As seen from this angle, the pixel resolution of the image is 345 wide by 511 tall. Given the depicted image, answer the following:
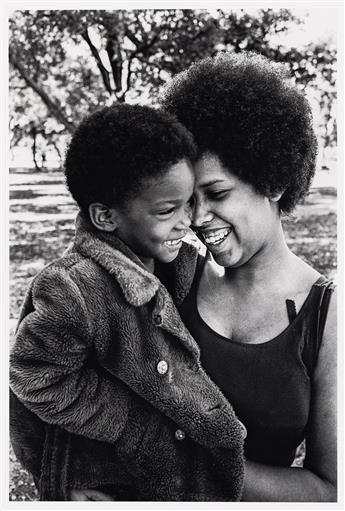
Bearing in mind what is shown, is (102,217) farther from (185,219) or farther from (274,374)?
(274,374)

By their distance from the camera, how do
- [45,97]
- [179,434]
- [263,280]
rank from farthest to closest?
[45,97] < [263,280] < [179,434]

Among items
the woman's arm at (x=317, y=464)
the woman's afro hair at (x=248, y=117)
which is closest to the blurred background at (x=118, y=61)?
the woman's afro hair at (x=248, y=117)

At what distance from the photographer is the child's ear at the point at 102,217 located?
168 centimetres

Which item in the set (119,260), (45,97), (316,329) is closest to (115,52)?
(45,97)

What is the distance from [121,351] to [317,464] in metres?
0.73

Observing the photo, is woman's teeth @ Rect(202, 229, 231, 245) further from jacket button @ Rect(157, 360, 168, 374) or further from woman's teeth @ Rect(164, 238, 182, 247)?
jacket button @ Rect(157, 360, 168, 374)

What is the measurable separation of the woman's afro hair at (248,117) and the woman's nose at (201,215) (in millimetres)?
130

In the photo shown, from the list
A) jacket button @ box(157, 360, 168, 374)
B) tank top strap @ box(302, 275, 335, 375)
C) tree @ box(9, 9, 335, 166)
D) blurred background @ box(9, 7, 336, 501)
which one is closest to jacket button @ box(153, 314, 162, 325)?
jacket button @ box(157, 360, 168, 374)

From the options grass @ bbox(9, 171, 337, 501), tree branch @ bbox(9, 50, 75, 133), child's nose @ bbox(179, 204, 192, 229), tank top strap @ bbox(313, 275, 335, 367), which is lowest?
grass @ bbox(9, 171, 337, 501)

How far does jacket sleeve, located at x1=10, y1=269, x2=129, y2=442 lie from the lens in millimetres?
1523

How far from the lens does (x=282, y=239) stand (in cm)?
190

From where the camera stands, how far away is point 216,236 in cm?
173

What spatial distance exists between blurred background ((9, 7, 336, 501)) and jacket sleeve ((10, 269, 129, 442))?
644 millimetres

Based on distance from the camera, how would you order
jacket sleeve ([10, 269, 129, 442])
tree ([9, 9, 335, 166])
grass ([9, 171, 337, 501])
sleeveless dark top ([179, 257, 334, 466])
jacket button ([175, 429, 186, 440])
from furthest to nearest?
grass ([9, 171, 337, 501]), tree ([9, 9, 335, 166]), sleeveless dark top ([179, 257, 334, 466]), jacket button ([175, 429, 186, 440]), jacket sleeve ([10, 269, 129, 442])
